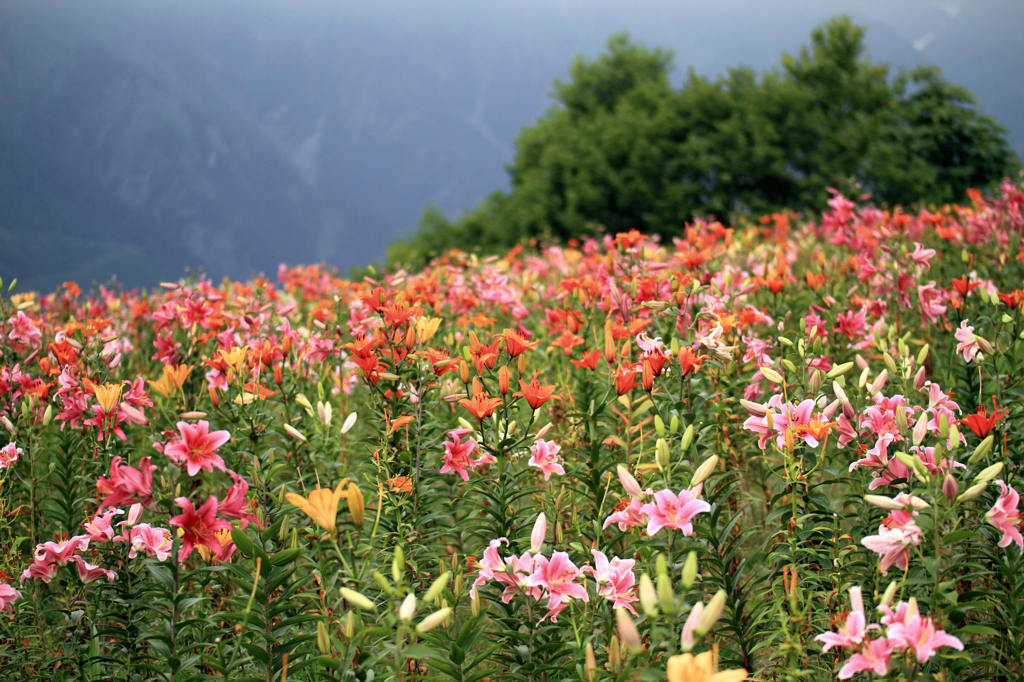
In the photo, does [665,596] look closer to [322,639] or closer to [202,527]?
[322,639]

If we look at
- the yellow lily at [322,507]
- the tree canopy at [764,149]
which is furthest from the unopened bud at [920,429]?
the tree canopy at [764,149]

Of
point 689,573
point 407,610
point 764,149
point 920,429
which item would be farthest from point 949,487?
point 764,149

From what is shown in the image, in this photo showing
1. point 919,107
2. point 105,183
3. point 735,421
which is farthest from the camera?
point 919,107

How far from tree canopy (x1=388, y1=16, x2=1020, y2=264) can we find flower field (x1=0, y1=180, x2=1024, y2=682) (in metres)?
19.3

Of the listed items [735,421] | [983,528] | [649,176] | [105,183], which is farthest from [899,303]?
[649,176]

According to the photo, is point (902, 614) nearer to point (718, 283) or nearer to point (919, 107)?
point (718, 283)

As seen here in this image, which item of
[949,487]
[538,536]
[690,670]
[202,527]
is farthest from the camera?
[202,527]

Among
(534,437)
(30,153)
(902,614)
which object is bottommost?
(902,614)

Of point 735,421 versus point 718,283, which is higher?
point 718,283

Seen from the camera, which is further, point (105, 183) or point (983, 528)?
point (105, 183)

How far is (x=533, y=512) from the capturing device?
10.3 ft

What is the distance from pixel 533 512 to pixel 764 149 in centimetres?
2298

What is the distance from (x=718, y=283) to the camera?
470cm

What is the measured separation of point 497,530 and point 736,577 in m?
0.97
